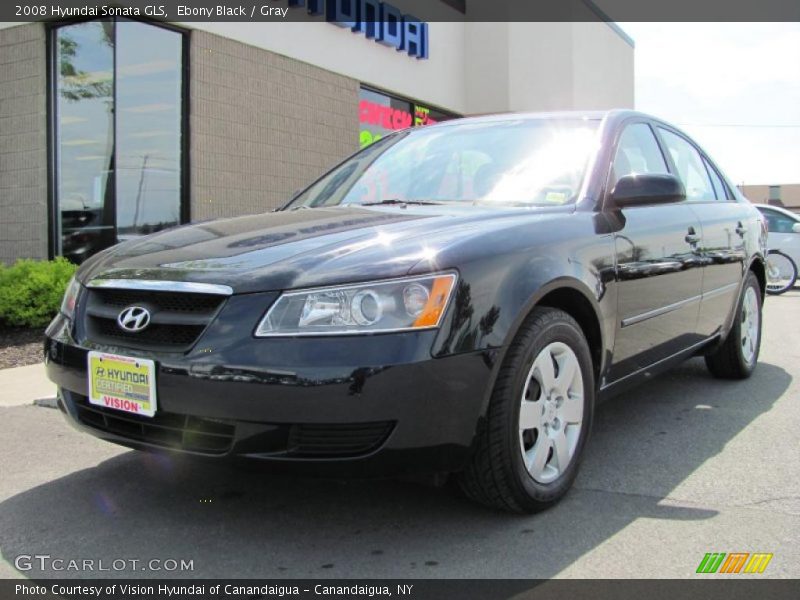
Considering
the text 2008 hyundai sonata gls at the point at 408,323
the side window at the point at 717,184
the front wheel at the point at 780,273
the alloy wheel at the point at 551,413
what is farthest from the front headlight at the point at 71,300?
the front wheel at the point at 780,273

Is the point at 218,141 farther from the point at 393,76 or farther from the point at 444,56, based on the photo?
the point at 444,56

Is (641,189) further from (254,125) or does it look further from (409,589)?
(254,125)

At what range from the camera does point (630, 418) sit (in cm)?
441

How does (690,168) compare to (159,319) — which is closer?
(159,319)

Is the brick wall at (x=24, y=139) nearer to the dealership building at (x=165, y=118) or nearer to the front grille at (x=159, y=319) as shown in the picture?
the dealership building at (x=165, y=118)

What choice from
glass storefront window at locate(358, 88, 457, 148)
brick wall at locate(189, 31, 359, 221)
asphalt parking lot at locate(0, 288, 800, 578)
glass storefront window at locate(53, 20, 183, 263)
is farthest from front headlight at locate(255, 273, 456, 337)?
glass storefront window at locate(358, 88, 457, 148)

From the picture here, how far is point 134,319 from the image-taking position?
106 inches

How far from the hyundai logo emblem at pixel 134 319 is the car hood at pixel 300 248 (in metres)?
0.12

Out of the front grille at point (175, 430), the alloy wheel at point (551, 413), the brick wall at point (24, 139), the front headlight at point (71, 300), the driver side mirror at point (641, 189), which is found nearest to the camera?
the front grille at point (175, 430)

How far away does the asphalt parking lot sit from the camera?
258 cm

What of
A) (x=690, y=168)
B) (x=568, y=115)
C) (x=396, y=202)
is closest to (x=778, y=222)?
(x=690, y=168)

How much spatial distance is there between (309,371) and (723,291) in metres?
3.28

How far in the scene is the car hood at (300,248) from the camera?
2539 millimetres

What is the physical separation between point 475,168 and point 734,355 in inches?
101
